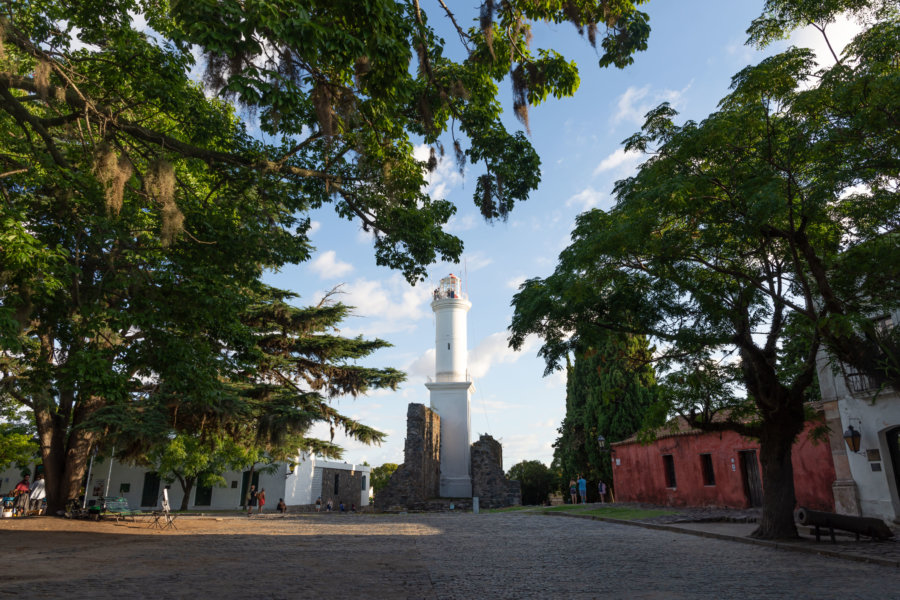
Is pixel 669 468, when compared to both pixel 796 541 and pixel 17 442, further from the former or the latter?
pixel 17 442

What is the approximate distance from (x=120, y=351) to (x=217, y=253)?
251 cm

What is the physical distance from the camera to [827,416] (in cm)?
1405

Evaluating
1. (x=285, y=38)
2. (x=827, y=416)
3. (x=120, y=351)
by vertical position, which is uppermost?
(x=285, y=38)

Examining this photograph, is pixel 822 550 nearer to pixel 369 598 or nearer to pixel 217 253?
pixel 369 598

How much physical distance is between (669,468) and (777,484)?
39.2ft

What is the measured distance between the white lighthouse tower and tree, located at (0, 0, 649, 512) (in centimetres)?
2251

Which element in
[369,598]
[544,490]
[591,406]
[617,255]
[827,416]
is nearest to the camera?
[369,598]

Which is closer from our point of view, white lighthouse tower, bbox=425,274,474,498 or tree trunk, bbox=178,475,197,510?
tree trunk, bbox=178,475,197,510

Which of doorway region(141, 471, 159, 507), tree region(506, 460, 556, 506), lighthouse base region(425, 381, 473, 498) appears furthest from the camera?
tree region(506, 460, 556, 506)

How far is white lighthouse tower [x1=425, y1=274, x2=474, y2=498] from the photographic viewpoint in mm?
32312

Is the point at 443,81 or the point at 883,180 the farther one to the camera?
the point at 883,180

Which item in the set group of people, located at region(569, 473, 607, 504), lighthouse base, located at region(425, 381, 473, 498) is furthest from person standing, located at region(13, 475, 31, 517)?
group of people, located at region(569, 473, 607, 504)

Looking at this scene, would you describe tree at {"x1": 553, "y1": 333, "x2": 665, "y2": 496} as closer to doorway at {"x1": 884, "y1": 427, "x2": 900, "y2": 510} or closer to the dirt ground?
doorway at {"x1": 884, "y1": 427, "x2": 900, "y2": 510}

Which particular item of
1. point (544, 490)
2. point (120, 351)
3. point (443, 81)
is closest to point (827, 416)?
point (443, 81)
